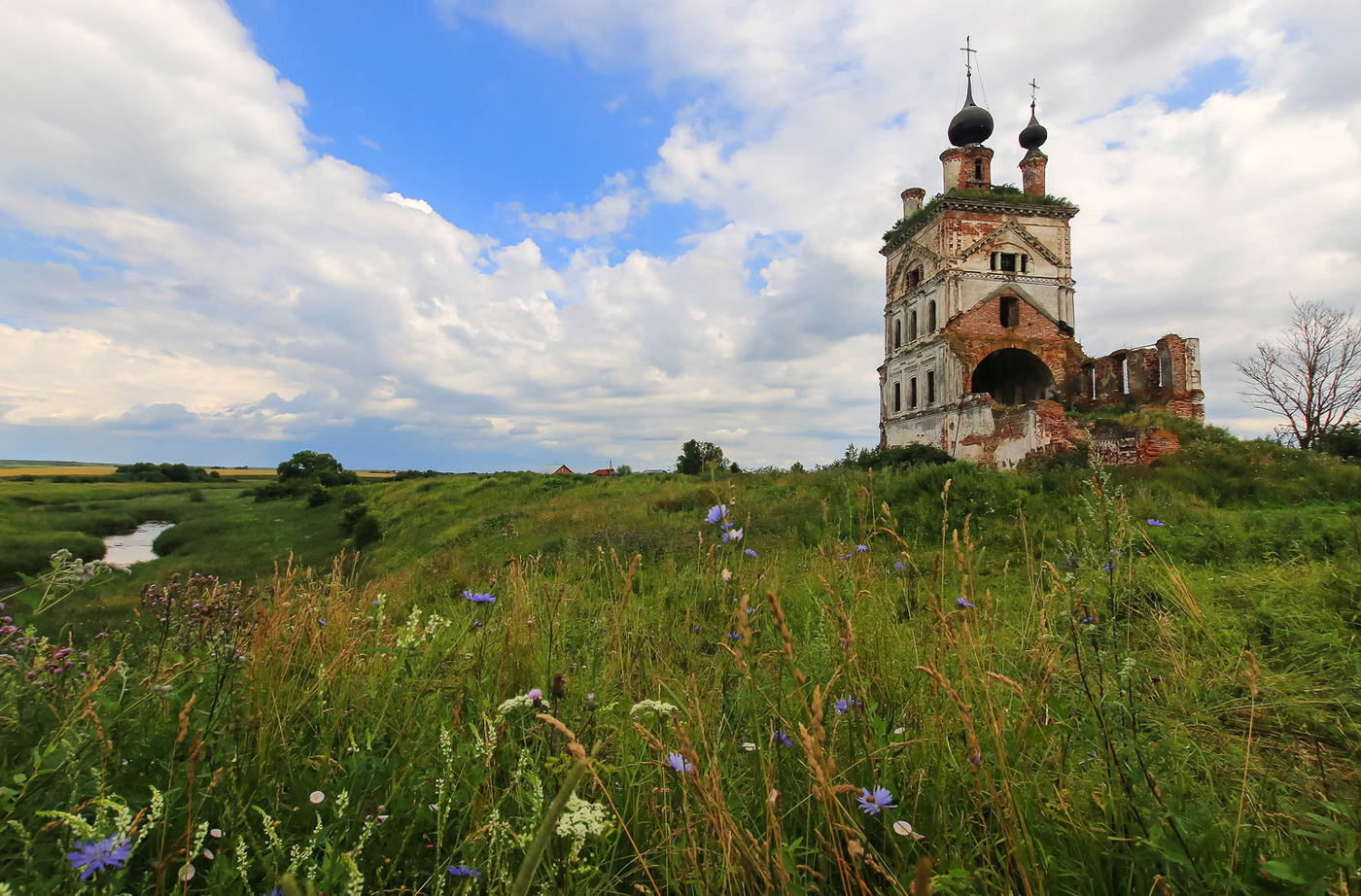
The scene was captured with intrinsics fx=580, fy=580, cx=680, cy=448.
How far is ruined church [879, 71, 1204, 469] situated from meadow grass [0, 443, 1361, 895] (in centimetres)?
1881

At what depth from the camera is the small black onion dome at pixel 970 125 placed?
25391 mm

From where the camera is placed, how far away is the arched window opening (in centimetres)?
2344

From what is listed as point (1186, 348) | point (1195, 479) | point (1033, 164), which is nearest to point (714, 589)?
point (1195, 479)

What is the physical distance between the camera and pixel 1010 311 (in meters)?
23.7

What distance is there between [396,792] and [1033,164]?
32.2 m

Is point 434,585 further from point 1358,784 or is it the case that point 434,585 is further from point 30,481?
point 30,481

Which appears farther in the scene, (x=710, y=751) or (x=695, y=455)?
(x=695, y=455)

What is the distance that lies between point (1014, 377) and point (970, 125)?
11.2 metres

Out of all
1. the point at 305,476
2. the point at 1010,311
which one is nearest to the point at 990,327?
the point at 1010,311

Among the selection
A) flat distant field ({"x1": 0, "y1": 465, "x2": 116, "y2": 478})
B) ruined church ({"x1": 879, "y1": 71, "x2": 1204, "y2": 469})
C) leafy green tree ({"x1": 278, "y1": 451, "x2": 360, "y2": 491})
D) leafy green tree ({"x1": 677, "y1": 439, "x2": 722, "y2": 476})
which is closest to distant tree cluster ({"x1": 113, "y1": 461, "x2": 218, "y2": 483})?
flat distant field ({"x1": 0, "y1": 465, "x2": 116, "y2": 478})

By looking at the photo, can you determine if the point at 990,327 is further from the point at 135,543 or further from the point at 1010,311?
the point at 135,543

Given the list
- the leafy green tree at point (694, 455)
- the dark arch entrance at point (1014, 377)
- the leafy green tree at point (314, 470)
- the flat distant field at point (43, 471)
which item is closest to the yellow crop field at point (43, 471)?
the flat distant field at point (43, 471)

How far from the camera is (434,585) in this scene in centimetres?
784

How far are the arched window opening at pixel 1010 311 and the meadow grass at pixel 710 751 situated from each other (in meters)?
22.5
